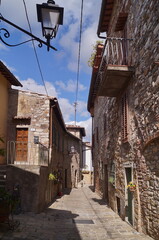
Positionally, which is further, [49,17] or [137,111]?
[137,111]

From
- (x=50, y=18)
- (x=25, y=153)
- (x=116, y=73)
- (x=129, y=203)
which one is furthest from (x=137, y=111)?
(x=25, y=153)

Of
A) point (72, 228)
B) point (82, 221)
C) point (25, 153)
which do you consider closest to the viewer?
point (72, 228)

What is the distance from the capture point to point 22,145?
11.5 metres

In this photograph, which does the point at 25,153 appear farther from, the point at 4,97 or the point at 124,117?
the point at 124,117

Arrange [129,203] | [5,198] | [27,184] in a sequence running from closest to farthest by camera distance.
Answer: [5,198], [129,203], [27,184]

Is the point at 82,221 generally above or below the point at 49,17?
below

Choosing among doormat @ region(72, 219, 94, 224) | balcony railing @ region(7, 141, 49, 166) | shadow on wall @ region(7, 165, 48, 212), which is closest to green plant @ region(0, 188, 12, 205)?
shadow on wall @ region(7, 165, 48, 212)

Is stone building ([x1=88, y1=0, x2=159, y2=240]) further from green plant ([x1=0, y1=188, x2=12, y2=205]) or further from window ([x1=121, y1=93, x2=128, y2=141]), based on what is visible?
green plant ([x1=0, y1=188, x2=12, y2=205])

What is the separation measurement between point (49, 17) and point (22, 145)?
8.20 metres

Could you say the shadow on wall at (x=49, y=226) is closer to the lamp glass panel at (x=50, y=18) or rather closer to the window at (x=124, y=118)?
the window at (x=124, y=118)

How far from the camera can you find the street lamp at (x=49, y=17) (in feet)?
13.8

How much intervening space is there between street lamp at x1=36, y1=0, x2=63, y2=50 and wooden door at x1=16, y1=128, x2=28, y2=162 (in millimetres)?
7885

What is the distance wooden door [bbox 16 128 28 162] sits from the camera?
11.5 meters

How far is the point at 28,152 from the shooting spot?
1137 centimetres
